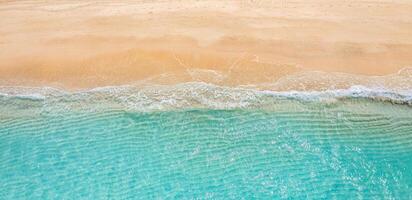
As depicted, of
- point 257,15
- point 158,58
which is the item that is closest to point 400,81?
point 257,15

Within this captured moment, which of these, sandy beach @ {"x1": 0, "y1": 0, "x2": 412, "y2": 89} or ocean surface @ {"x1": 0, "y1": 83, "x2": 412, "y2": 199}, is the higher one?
sandy beach @ {"x1": 0, "y1": 0, "x2": 412, "y2": 89}

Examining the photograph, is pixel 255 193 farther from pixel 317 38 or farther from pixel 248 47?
pixel 317 38

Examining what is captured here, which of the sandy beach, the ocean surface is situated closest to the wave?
the ocean surface

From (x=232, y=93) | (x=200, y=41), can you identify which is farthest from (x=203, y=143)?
(x=200, y=41)

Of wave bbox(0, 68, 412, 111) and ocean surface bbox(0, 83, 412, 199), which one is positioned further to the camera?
wave bbox(0, 68, 412, 111)

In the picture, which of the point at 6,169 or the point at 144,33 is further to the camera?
the point at 144,33

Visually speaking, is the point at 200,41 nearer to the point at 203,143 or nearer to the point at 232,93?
the point at 232,93

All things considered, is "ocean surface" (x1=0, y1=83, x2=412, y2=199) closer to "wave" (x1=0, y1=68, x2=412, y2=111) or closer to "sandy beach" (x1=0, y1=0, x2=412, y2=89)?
"wave" (x1=0, y1=68, x2=412, y2=111)
